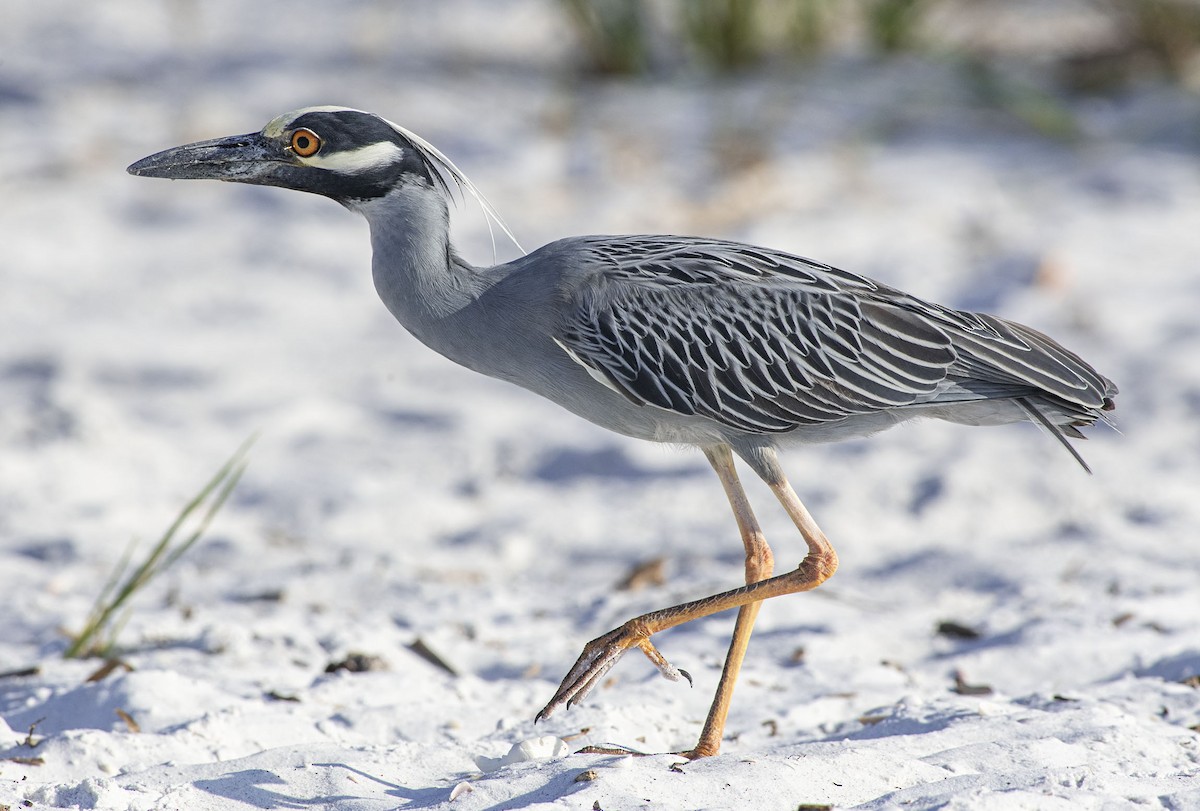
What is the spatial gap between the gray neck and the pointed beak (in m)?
0.32

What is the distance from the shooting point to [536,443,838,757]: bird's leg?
161 inches

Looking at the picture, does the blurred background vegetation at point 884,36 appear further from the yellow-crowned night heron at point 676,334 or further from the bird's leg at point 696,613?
the bird's leg at point 696,613

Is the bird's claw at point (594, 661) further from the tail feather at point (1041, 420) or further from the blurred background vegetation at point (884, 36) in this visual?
the blurred background vegetation at point (884, 36)

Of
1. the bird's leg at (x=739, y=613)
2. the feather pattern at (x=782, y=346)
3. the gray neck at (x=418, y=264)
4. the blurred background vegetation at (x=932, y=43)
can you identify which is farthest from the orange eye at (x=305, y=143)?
the blurred background vegetation at (x=932, y=43)

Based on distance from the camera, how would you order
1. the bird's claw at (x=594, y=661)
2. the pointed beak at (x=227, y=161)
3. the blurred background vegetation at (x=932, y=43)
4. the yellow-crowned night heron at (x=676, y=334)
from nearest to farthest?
the bird's claw at (x=594, y=661) → the yellow-crowned night heron at (x=676, y=334) → the pointed beak at (x=227, y=161) → the blurred background vegetation at (x=932, y=43)

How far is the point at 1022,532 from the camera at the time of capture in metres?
6.30

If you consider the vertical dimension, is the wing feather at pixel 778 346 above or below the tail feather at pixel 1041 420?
above

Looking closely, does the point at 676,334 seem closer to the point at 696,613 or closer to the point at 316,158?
the point at 696,613

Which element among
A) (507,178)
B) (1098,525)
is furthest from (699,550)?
(507,178)

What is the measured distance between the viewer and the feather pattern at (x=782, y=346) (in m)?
4.31

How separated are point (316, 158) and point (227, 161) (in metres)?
0.28

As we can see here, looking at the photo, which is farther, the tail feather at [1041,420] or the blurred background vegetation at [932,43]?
the blurred background vegetation at [932,43]

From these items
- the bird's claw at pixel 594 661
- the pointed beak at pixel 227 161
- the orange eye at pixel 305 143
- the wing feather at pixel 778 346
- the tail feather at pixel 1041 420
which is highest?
the orange eye at pixel 305 143

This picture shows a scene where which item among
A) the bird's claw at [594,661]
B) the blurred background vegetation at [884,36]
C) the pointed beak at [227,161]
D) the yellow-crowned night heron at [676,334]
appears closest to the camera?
the bird's claw at [594,661]
